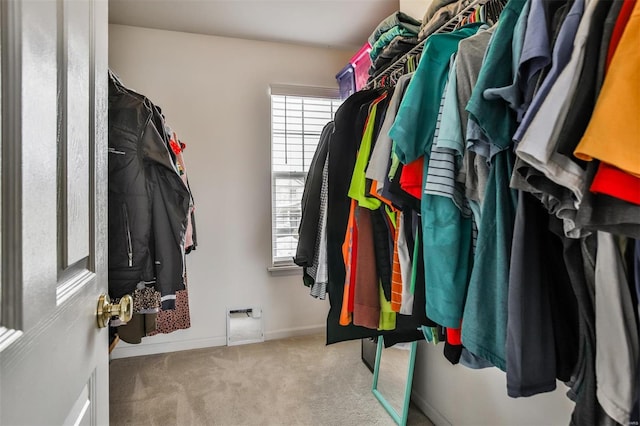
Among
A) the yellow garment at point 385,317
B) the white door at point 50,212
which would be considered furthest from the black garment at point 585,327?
the white door at point 50,212

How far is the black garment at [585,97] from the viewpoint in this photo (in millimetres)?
540

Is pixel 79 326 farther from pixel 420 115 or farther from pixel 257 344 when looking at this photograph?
pixel 257 344

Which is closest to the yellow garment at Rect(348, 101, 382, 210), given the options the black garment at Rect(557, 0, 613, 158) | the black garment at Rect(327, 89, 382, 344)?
the black garment at Rect(327, 89, 382, 344)

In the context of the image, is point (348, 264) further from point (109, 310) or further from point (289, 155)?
point (289, 155)

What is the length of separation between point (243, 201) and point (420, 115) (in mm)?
2046

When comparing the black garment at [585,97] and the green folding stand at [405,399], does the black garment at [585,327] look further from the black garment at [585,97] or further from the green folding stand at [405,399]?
the green folding stand at [405,399]

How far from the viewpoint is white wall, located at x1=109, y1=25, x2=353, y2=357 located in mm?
2574

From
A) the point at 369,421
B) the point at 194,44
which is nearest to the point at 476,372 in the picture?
the point at 369,421

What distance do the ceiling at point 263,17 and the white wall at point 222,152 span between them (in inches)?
4.2

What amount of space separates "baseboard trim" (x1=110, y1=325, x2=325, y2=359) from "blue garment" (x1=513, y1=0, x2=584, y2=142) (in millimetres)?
2602

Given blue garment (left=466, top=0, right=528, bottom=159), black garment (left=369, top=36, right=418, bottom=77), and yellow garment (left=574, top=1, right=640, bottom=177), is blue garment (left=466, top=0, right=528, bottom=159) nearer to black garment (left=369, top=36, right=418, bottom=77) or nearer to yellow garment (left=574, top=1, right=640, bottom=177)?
yellow garment (left=574, top=1, right=640, bottom=177)

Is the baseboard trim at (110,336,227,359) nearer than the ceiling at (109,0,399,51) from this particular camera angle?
No

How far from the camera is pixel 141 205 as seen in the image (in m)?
1.38

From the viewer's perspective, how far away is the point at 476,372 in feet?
4.86
